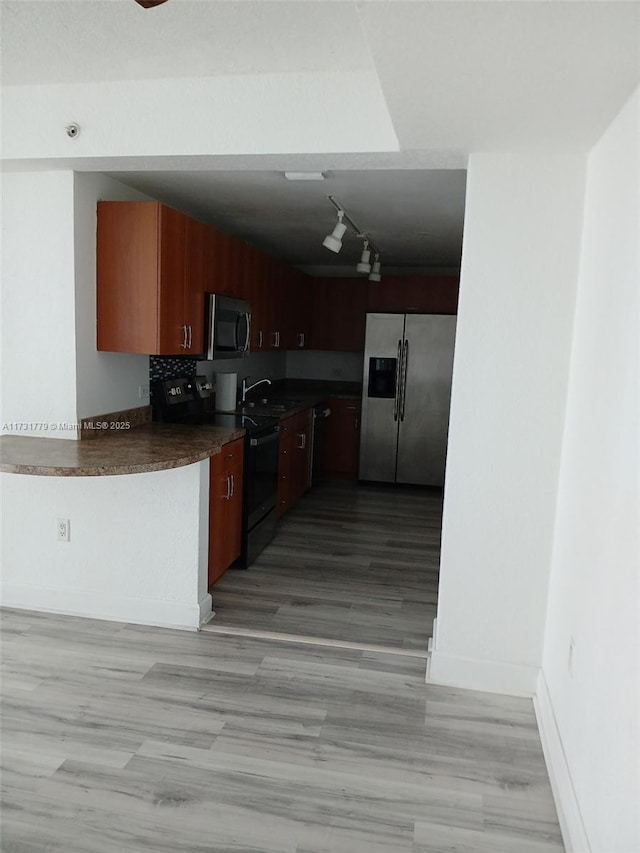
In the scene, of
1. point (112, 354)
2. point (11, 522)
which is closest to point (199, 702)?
point (11, 522)

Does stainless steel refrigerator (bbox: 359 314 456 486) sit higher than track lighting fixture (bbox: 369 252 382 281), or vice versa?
track lighting fixture (bbox: 369 252 382 281)

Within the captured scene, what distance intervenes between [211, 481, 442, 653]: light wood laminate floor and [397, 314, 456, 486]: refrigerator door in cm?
71

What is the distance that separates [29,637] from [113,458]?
1.02 m

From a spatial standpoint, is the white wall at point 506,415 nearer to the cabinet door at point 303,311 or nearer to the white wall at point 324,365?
the cabinet door at point 303,311

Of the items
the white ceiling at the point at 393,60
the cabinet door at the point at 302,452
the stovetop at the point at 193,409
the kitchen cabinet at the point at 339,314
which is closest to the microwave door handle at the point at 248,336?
the stovetop at the point at 193,409

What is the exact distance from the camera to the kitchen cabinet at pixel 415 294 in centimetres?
671

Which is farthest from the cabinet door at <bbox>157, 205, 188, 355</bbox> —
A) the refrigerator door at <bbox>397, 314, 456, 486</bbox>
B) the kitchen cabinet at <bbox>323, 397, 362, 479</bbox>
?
the kitchen cabinet at <bbox>323, 397, 362, 479</bbox>

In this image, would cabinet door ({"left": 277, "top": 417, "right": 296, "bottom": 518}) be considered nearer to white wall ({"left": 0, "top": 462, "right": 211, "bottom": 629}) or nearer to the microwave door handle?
the microwave door handle

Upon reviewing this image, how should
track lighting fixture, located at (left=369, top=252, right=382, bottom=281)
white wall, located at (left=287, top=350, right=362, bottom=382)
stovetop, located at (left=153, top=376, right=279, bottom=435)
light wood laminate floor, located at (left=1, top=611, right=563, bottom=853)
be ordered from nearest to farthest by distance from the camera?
light wood laminate floor, located at (left=1, top=611, right=563, bottom=853) < stovetop, located at (left=153, top=376, right=279, bottom=435) < track lighting fixture, located at (left=369, top=252, right=382, bottom=281) < white wall, located at (left=287, top=350, right=362, bottom=382)

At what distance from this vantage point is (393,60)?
170 cm

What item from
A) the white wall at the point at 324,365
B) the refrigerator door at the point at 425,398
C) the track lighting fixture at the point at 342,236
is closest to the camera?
the track lighting fixture at the point at 342,236

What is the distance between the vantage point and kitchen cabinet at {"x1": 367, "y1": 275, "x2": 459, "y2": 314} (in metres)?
6.71

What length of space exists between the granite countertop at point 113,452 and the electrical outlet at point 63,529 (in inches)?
16.5

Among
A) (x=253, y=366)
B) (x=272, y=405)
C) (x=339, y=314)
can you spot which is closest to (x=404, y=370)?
(x=339, y=314)
